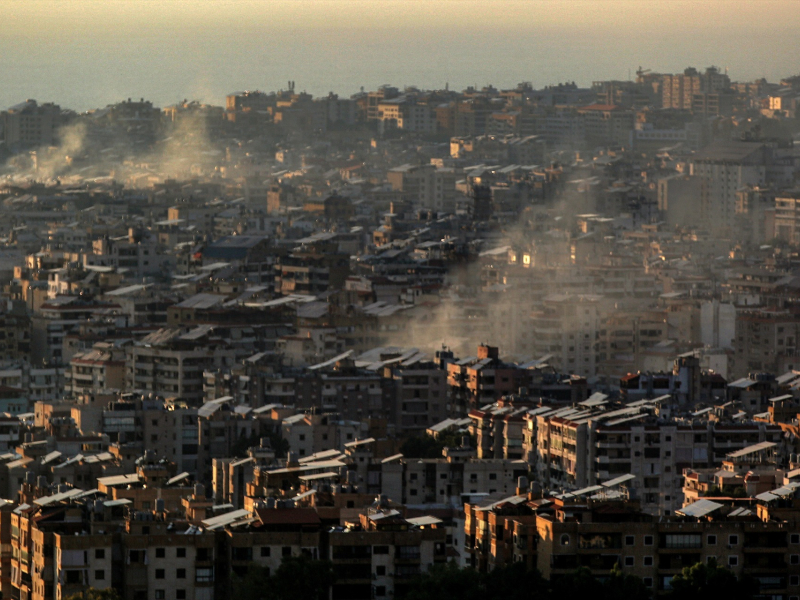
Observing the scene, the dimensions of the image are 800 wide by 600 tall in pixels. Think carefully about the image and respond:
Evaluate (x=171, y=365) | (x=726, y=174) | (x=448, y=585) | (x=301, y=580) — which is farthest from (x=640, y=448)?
(x=726, y=174)

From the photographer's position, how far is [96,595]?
27.4 m

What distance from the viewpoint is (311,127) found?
472 ft

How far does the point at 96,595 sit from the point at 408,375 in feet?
71.0

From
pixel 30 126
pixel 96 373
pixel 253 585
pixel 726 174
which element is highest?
pixel 253 585

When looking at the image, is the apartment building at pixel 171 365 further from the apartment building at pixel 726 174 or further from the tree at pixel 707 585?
the apartment building at pixel 726 174

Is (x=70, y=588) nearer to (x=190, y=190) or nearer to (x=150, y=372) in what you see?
(x=150, y=372)

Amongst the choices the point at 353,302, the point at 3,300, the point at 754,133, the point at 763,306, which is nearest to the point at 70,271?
the point at 3,300

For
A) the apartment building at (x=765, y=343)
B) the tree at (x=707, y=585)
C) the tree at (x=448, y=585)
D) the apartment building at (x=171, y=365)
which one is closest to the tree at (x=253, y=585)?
the tree at (x=448, y=585)

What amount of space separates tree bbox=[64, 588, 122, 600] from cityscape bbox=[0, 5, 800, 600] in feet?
0.23

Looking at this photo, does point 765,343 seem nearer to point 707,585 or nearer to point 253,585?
point 707,585

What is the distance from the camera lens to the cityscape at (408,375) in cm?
2881

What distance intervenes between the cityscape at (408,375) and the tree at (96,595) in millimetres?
71

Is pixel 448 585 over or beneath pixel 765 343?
over

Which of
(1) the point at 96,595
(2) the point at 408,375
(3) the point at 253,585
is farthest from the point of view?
(2) the point at 408,375
